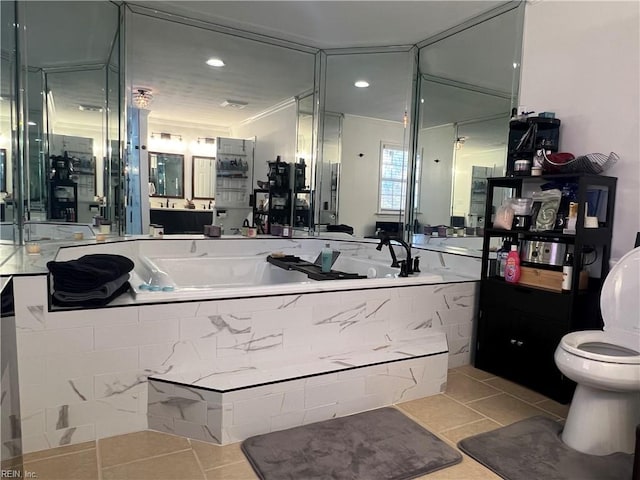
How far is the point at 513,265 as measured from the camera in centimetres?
266

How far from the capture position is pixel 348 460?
179cm

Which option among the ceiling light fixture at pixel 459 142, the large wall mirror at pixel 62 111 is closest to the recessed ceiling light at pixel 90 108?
the large wall mirror at pixel 62 111

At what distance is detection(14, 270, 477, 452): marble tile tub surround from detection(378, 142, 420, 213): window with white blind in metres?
1.77

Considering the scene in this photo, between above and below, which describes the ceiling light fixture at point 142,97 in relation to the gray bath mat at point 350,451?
above

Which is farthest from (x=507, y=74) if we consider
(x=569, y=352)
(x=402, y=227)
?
(x=569, y=352)

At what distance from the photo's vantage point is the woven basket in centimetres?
235

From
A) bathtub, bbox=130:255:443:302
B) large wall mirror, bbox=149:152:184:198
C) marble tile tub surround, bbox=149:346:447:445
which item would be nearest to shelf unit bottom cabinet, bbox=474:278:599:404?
bathtub, bbox=130:255:443:302

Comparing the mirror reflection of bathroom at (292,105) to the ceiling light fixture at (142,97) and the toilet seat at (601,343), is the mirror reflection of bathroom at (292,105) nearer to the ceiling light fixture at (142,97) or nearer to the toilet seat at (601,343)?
the ceiling light fixture at (142,97)

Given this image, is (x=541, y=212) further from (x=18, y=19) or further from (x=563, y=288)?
(x=18, y=19)

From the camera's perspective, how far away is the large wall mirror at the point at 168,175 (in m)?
4.99

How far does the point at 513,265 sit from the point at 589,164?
2.29ft

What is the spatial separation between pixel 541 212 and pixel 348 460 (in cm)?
178

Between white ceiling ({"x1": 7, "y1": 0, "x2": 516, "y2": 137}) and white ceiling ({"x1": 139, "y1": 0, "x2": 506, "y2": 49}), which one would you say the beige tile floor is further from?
white ceiling ({"x1": 139, "y1": 0, "x2": 506, "y2": 49})

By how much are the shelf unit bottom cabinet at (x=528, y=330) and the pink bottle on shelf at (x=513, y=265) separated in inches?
1.9
